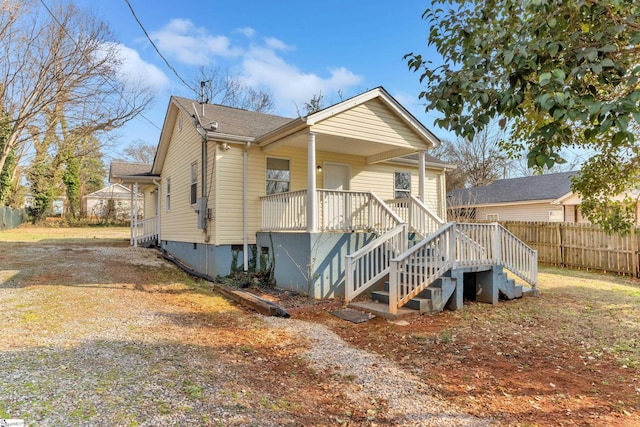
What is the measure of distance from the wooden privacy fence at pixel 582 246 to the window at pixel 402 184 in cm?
608

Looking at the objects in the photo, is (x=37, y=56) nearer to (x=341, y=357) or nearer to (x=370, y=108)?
(x=370, y=108)

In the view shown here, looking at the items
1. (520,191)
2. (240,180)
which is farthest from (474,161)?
(240,180)

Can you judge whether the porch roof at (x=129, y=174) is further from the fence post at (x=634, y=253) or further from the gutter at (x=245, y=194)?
the fence post at (x=634, y=253)

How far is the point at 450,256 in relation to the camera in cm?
730

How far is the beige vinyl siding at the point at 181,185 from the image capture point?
11.6m

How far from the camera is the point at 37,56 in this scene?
17719mm

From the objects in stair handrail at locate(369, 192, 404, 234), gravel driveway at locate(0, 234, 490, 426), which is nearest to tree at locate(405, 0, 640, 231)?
gravel driveway at locate(0, 234, 490, 426)

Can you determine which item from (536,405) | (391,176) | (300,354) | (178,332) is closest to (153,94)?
(391,176)

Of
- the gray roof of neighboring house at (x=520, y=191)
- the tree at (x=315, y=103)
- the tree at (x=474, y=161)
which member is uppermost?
the tree at (x=315, y=103)

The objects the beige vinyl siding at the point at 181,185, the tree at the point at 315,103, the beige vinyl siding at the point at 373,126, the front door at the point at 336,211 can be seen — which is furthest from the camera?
the tree at the point at 315,103

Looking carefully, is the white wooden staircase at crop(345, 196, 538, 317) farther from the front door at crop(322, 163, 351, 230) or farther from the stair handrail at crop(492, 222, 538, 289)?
the front door at crop(322, 163, 351, 230)

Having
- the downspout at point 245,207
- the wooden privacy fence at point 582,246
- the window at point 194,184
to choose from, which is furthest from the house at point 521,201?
the window at point 194,184

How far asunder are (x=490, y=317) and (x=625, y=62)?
14.7 ft

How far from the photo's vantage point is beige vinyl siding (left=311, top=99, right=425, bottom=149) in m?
9.05
